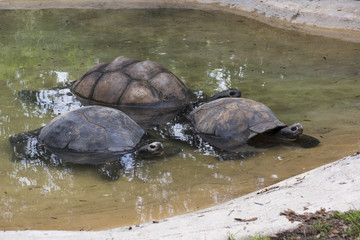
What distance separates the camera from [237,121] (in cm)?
584

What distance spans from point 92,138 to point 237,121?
1815mm

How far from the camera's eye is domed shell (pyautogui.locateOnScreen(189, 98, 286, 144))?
5.76m

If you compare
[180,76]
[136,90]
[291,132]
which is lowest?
[180,76]

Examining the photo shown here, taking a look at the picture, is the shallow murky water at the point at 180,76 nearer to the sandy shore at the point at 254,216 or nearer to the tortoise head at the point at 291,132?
the tortoise head at the point at 291,132

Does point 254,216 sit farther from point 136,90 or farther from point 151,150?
point 136,90

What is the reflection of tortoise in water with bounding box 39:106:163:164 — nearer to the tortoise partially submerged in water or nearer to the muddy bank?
the tortoise partially submerged in water

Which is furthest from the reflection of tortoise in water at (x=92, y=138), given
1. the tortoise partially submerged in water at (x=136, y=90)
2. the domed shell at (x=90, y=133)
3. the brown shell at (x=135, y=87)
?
the brown shell at (x=135, y=87)

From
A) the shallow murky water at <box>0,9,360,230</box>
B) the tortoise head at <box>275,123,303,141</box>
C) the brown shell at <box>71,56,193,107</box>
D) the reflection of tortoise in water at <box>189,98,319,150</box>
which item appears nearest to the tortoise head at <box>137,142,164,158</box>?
the shallow murky water at <box>0,9,360,230</box>

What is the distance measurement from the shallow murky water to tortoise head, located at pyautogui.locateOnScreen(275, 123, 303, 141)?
7.2 inches

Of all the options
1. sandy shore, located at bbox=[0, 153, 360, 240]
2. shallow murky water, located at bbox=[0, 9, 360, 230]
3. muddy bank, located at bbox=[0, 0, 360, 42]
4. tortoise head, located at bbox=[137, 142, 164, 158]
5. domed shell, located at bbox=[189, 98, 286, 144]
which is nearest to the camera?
sandy shore, located at bbox=[0, 153, 360, 240]

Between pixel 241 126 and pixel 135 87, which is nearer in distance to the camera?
pixel 241 126

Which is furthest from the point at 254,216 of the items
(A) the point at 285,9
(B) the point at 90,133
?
(A) the point at 285,9

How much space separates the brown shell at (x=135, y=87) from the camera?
282 inches

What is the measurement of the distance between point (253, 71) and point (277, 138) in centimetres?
304
